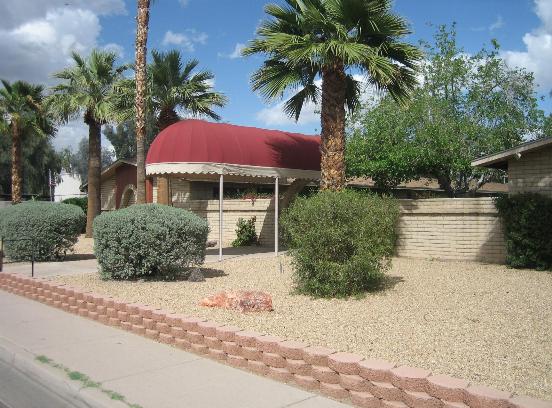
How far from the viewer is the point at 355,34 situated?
13188mm

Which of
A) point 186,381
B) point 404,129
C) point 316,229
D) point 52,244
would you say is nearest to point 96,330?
point 186,381

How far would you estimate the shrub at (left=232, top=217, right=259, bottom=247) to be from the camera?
19703 millimetres

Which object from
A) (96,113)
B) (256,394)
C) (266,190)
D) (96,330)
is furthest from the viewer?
(266,190)

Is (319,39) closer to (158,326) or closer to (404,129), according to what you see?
(404,129)

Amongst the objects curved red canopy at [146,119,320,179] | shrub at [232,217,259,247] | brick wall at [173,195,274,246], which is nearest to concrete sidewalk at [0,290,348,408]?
curved red canopy at [146,119,320,179]

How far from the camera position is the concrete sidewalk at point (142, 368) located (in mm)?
5047

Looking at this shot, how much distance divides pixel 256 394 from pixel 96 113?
1999cm

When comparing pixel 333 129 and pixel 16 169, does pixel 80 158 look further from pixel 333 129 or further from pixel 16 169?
pixel 333 129

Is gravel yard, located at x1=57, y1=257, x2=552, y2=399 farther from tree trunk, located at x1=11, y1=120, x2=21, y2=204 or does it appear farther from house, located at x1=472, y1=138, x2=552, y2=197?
tree trunk, located at x1=11, y1=120, x2=21, y2=204

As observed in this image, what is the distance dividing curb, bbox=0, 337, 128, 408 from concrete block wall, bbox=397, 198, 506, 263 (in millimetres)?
10219

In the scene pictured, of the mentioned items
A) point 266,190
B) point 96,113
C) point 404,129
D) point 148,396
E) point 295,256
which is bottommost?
point 148,396

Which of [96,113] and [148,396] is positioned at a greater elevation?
[96,113]

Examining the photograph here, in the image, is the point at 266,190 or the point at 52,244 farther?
the point at 266,190

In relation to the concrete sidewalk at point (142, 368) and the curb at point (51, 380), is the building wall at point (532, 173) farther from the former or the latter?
the curb at point (51, 380)
